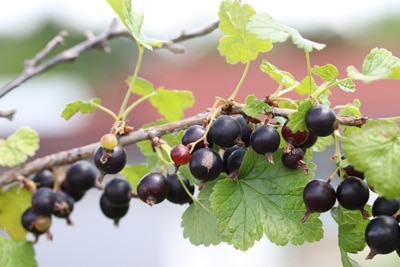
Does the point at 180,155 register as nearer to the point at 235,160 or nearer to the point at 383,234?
the point at 235,160

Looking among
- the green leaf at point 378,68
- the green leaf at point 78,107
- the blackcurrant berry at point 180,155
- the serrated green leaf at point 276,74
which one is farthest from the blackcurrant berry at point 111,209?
the green leaf at point 378,68

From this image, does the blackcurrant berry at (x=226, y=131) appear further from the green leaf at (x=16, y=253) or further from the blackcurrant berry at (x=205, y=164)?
the green leaf at (x=16, y=253)

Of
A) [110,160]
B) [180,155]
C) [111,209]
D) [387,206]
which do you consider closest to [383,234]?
[387,206]

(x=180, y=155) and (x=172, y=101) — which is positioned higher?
(x=180, y=155)

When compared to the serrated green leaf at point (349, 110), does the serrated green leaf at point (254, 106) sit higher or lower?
higher

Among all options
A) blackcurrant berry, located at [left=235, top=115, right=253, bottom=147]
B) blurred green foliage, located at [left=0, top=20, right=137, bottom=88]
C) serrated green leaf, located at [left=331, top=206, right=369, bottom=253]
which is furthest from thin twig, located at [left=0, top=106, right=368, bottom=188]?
blurred green foliage, located at [left=0, top=20, right=137, bottom=88]

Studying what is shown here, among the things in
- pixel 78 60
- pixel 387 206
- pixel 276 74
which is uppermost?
pixel 276 74

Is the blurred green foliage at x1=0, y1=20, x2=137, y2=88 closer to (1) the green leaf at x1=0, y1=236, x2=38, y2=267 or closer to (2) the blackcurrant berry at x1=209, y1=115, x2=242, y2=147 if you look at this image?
(1) the green leaf at x1=0, y1=236, x2=38, y2=267
